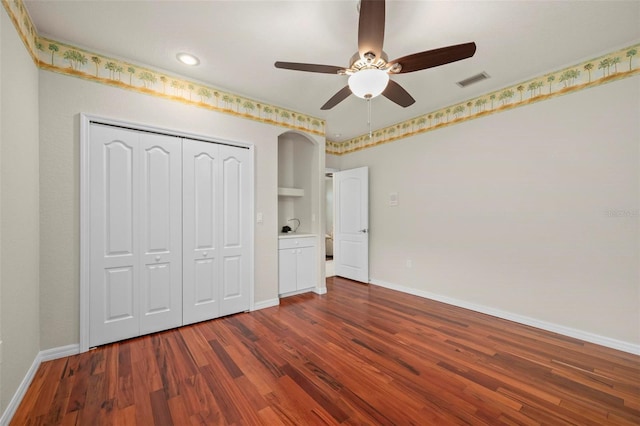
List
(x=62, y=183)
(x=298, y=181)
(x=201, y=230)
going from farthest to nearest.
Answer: (x=298, y=181)
(x=201, y=230)
(x=62, y=183)

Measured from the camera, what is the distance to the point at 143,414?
1621 millimetres

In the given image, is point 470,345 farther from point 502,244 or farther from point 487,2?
point 487,2

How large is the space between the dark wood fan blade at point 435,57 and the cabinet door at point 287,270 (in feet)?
9.00

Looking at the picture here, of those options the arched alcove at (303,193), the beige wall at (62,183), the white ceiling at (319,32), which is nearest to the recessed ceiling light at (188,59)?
the white ceiling at (319,32)

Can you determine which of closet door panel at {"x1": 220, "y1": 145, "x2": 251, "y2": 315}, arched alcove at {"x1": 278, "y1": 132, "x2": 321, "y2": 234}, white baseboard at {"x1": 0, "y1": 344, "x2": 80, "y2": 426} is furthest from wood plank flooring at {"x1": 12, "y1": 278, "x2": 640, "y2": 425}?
arched alcove at {"x1": 278, "y1": 132, "x2": 321, "y2": 234}

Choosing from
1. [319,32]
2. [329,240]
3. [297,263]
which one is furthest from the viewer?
[329,240]

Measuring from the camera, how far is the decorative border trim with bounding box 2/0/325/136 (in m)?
2.04

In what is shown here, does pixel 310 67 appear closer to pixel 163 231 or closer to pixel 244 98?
pixel 244 98

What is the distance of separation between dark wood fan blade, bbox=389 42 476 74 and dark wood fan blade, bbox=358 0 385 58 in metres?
0.22

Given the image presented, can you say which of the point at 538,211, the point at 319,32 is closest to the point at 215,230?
the point at 319,32

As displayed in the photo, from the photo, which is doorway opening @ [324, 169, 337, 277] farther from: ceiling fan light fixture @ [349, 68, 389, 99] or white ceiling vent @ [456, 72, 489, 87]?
ceiling fan light fixture @ [349, 68, 389, 99]

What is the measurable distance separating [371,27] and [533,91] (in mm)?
2477

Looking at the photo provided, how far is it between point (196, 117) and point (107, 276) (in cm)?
189

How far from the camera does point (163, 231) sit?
273 cm
